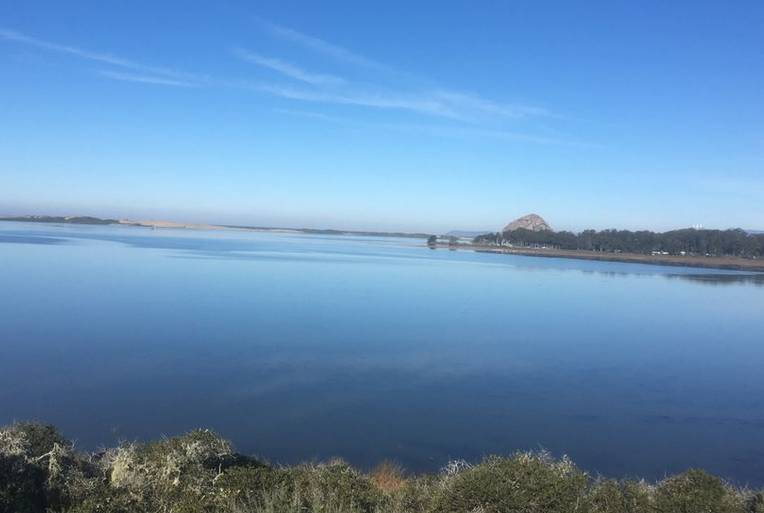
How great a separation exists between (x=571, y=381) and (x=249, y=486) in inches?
480

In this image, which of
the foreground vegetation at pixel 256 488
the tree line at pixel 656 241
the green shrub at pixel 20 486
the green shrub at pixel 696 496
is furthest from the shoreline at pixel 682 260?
the green shrub at pixel 20 486

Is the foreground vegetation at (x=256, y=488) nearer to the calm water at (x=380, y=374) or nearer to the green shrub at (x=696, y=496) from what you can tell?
the green shrub at (x=696, y=496)

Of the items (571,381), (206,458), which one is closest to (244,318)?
(571,381)

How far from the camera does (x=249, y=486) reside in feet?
18.6

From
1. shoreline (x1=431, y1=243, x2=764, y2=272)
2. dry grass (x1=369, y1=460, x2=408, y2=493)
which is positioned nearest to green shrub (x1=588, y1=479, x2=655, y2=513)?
dry grass (x1=369, y1=460, x2=408, y2=493)

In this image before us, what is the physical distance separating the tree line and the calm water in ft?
242

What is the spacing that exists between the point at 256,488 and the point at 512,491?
2257mm

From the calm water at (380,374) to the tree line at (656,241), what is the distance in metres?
73.8

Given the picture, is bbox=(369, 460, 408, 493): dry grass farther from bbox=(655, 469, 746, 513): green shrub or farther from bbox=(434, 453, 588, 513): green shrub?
bbox=(655, 469, 746, 513): green shrub

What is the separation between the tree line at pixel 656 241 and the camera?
317ft

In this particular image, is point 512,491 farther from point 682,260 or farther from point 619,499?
point 682,260

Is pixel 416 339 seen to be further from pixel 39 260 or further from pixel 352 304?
pixel 39 260

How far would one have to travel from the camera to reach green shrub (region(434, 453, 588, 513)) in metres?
5.56

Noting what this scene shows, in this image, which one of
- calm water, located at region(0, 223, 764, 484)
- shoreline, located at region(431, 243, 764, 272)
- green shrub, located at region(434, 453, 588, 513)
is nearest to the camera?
green shrub, located at region(434, 453, 588, 513)
